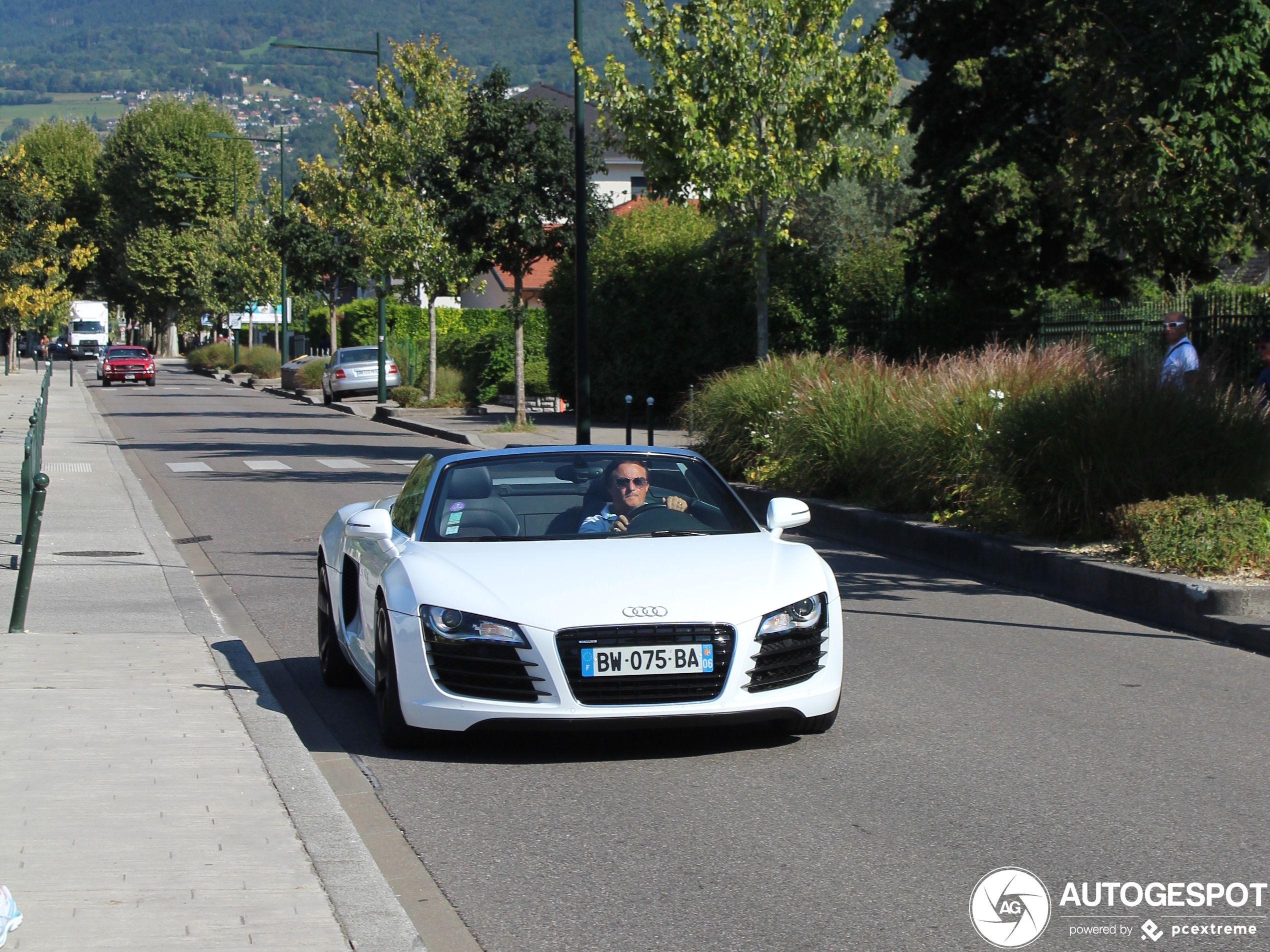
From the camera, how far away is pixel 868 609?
424 inches

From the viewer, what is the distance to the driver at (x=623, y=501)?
24.3 ft

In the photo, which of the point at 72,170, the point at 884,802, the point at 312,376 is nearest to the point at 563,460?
the point at 884,802

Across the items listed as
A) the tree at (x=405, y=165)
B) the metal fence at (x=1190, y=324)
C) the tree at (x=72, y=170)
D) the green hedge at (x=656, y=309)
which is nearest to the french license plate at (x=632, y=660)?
the metal fence at (x=1190, y=324)

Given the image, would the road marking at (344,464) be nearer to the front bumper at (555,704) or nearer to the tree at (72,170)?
the front bumper at (555,704)

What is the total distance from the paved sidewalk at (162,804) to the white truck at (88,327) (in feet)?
327

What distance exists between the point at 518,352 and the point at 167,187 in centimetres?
6905

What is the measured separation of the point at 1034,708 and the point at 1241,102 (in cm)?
917

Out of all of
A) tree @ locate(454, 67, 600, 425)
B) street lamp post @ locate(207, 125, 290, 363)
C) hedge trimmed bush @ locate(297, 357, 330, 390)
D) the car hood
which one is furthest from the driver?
street lamp post @ locate(207, 125, 290, 363)

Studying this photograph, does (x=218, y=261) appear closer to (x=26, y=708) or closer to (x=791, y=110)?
(x=791, y=110)

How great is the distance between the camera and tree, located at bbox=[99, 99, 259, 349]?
9494cm

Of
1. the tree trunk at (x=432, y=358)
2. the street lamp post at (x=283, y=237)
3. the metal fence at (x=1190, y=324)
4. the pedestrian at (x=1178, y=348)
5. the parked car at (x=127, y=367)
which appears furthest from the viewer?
the parked car at (x=127, y=367)

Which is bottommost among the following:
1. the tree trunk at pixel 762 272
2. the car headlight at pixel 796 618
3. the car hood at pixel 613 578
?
the car headlight at pixel 796 618

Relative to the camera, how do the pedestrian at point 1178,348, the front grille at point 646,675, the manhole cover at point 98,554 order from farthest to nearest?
1. the pedestrian at point 1178,348
2. the manhole cover at point 98,554
3. the front grille at point 646,675

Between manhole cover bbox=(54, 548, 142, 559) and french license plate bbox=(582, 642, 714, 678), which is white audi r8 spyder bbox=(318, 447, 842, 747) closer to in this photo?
french license plate bbox=(582, 642, 714, 678)
